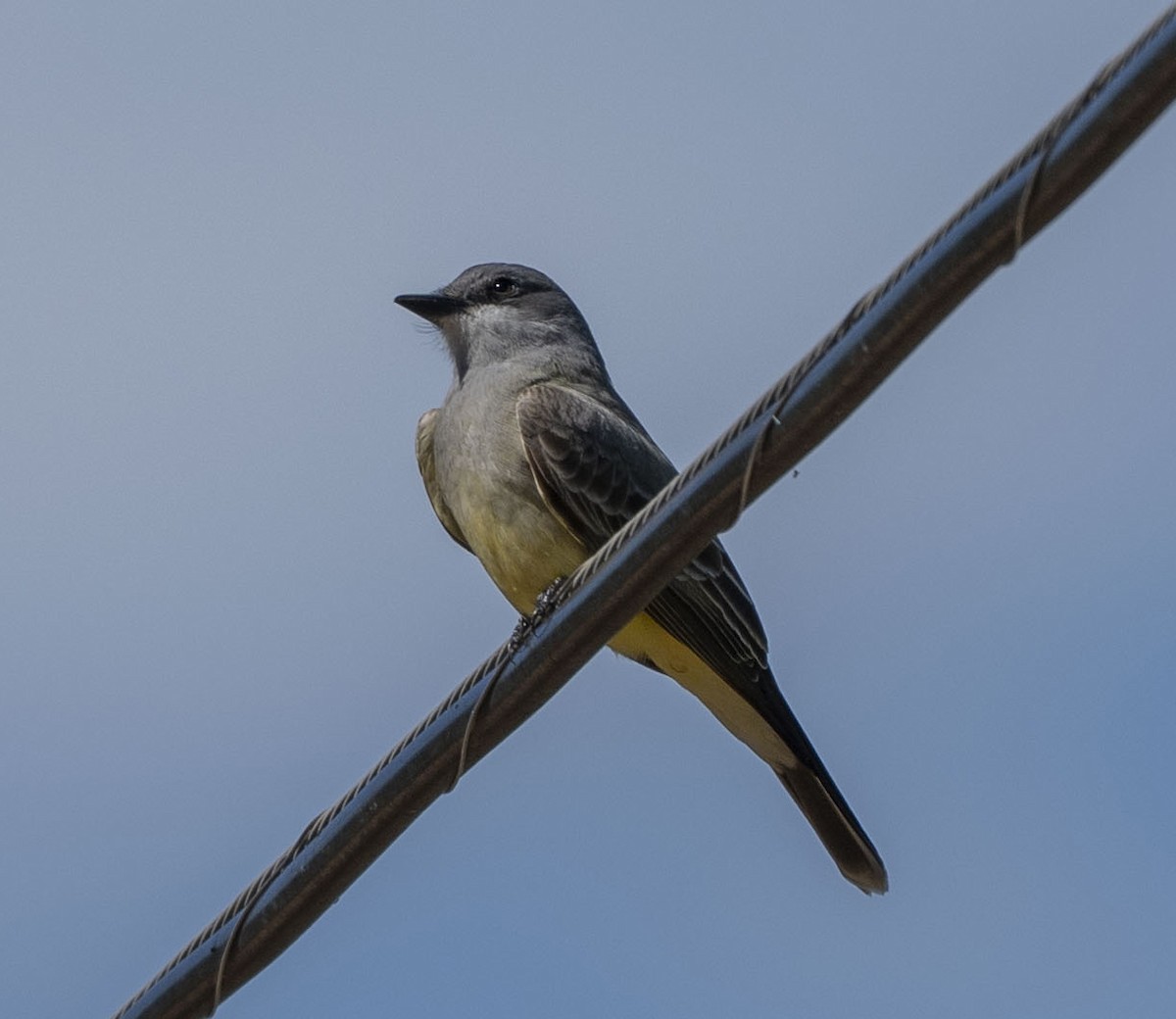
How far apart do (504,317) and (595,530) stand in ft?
5.32

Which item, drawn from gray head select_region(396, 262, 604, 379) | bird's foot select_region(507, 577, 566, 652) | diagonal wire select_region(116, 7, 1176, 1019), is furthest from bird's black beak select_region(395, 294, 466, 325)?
diagonal wire select_region(116, 7, 1176, 1019)

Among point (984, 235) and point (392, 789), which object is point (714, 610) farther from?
point (984, 235)

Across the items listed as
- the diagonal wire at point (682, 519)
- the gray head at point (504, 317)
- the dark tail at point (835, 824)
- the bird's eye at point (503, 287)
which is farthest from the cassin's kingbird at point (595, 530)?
the diagonal wire at point (682, 519)

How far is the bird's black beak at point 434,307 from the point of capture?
28.0ft

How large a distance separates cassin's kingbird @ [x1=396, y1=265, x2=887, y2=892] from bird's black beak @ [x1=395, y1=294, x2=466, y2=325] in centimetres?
59

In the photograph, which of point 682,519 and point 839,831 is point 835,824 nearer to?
point 839,831

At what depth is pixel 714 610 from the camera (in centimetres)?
691

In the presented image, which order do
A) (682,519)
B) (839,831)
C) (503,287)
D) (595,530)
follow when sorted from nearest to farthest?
(682,519) < (595,530) < (839,831) < (503,287)

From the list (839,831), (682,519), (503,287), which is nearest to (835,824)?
(839,831)

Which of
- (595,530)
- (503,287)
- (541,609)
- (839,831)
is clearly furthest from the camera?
(503,287)

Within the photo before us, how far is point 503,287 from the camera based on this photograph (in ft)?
28.7

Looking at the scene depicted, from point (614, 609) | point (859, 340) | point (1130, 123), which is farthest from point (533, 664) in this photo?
point (1130, 123)

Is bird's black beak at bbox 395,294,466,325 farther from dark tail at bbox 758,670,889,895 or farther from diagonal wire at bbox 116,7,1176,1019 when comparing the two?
diagonal wire at bbox 116,7,1176,1019

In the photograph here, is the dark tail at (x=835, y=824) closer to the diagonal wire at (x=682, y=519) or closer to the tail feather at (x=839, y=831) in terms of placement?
the tail feather at (x=839, y=831)
